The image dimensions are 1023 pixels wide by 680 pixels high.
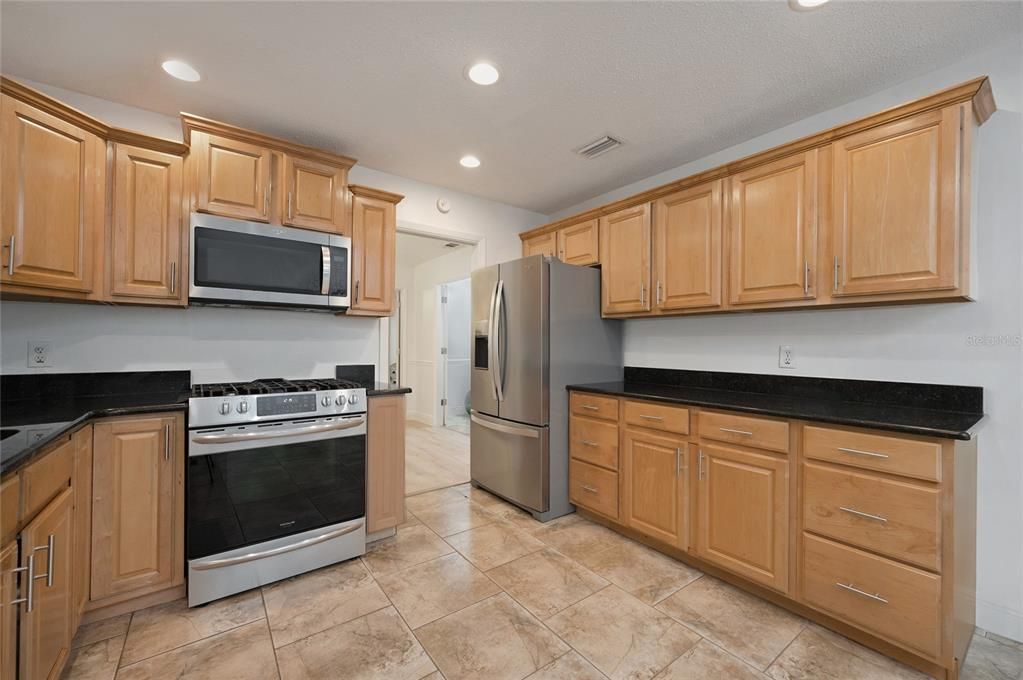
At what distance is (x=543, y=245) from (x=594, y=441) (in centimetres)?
184

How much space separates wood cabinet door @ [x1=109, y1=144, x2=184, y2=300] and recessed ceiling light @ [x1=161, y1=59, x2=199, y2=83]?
0.39 m

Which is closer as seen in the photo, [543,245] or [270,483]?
[270,483]

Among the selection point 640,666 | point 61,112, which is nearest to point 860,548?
point 640,666

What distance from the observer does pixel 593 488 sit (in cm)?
298

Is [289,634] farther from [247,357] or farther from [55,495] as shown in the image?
[247,357]

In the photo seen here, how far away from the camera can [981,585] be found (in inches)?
76.5

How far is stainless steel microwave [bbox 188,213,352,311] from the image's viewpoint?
91.5 inches

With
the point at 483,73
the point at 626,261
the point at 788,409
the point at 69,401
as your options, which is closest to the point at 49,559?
the point at 69,401

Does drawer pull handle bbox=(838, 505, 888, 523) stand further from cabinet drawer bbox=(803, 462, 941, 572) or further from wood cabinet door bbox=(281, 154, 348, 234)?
wood cabinet door bbox=(281, 154, 348, 234)

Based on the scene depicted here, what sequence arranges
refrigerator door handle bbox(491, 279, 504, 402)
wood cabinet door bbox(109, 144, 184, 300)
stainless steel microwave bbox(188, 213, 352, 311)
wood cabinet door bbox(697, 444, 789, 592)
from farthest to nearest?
refrigerator door handle bbox(491, 279, 504, 402) → stainless steel microwave bbox(188, 213, 352, 311) → wood cabinet door bbox(109, 144, 184, 300) → wood cabinet door bbox(697, 444, 789, 592)

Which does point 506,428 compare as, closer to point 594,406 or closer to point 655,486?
point 594,406

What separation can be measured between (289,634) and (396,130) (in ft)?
8.92

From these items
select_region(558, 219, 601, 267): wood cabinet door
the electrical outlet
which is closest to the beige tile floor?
the electrical outlet

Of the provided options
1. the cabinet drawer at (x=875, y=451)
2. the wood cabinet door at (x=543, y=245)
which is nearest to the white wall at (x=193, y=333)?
the wood cabinet door at (x=543, y=245)
